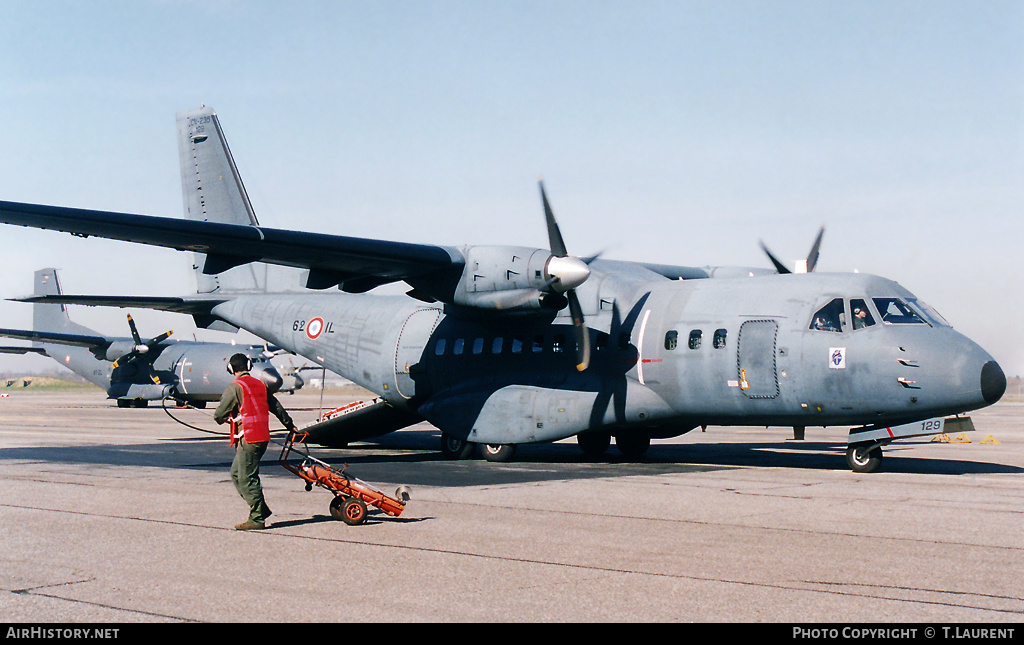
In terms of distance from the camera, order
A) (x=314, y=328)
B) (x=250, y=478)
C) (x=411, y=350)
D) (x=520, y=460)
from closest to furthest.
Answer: (x=250, y=478) < (x=520, y=460) < (x=411, y=350) < (x=314, y=328)

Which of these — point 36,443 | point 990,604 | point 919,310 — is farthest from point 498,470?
point 36,443

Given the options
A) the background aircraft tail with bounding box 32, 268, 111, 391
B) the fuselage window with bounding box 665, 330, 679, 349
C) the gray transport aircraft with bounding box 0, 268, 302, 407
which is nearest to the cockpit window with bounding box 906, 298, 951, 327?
the fuselage window with bounding box 665, 330, 679, 349

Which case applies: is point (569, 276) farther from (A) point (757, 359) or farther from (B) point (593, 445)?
(B) point (593, 445)

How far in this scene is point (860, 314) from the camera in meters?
15.2

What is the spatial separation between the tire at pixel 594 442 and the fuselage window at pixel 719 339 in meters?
4.23

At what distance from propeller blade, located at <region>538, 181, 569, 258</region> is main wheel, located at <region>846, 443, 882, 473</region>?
6.07 meters

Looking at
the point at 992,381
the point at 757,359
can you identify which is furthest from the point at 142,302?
the point at 992,381

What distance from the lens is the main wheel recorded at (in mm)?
15688

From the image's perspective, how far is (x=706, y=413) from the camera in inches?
651

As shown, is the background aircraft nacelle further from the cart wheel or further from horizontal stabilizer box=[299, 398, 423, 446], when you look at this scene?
the cart wheel

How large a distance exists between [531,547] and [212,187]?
1831 cm

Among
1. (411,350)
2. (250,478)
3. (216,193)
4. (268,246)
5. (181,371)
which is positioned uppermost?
(216,193)

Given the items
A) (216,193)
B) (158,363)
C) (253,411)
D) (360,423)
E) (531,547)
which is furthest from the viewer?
(158,363)
